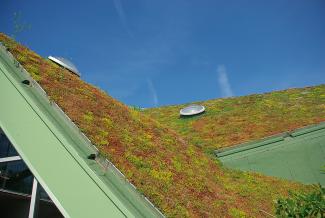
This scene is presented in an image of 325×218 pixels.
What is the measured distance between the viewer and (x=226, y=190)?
44.0 feet

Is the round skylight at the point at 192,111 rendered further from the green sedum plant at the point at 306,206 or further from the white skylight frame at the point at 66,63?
the green sedum plant at the point at 306,206

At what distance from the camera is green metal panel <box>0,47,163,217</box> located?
693 centimetres

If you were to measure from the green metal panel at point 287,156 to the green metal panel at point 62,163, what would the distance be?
9.78 m

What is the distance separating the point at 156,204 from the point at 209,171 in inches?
252

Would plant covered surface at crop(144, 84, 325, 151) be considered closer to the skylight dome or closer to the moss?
the moss

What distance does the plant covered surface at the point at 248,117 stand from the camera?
19.0m

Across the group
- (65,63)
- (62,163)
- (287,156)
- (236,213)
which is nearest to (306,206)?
(236,213)

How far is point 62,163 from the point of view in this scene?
24.5ft

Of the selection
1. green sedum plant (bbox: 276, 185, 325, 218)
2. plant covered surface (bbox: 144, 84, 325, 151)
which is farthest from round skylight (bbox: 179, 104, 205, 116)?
green sedum plant (bbox: 276, 185, 325, 218)

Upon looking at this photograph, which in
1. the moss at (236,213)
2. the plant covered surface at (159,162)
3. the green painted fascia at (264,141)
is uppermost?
the green painted fascia at (264,141)

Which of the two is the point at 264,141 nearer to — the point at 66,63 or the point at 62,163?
the point at 66,63

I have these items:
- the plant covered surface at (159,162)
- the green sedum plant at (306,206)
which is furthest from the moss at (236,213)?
the green sedum plant at (306,206)

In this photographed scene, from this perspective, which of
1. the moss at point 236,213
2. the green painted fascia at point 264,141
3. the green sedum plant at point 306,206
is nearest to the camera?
the green sedum plant at point 306,206

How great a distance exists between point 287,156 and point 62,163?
12.8 metres
